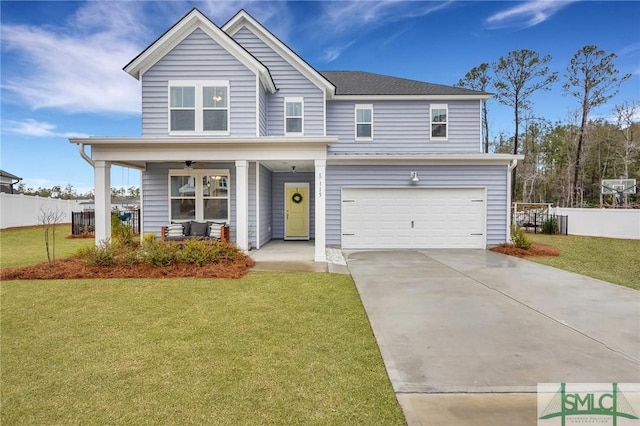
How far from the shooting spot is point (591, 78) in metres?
22.2

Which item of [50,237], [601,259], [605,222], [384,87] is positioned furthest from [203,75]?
[605,222]

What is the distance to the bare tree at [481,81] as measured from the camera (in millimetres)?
24438

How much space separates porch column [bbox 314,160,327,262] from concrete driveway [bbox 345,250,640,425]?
1.65 metres

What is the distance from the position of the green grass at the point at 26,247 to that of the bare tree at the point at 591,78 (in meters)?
30.1

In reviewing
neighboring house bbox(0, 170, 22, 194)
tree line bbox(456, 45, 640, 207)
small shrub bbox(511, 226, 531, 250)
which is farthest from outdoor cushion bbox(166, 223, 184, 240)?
tree line bbox(456, 45, 640, 207)

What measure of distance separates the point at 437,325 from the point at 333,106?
1094cm

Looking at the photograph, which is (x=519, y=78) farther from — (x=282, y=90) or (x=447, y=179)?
(x=282, y=90)

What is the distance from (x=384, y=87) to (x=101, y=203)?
450 inches

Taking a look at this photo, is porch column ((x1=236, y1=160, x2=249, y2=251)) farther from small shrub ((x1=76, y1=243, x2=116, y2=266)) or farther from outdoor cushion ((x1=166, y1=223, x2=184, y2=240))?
small shrub ((x1=76, y1=243, x2=116, y2=266))

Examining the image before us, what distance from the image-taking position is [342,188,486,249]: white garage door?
38.0 feet

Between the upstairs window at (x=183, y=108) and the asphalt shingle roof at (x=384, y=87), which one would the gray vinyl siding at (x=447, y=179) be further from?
the upstairs window at (x=183, y=108)

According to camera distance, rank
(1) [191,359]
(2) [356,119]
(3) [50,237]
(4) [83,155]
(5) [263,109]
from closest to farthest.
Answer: (1) [191,359] < (4) [83,155] < (5) [263,109] < (2) [356,119] < (3) [50,237]

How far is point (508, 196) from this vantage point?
11484 mm

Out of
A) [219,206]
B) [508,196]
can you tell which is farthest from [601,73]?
[219,206]
